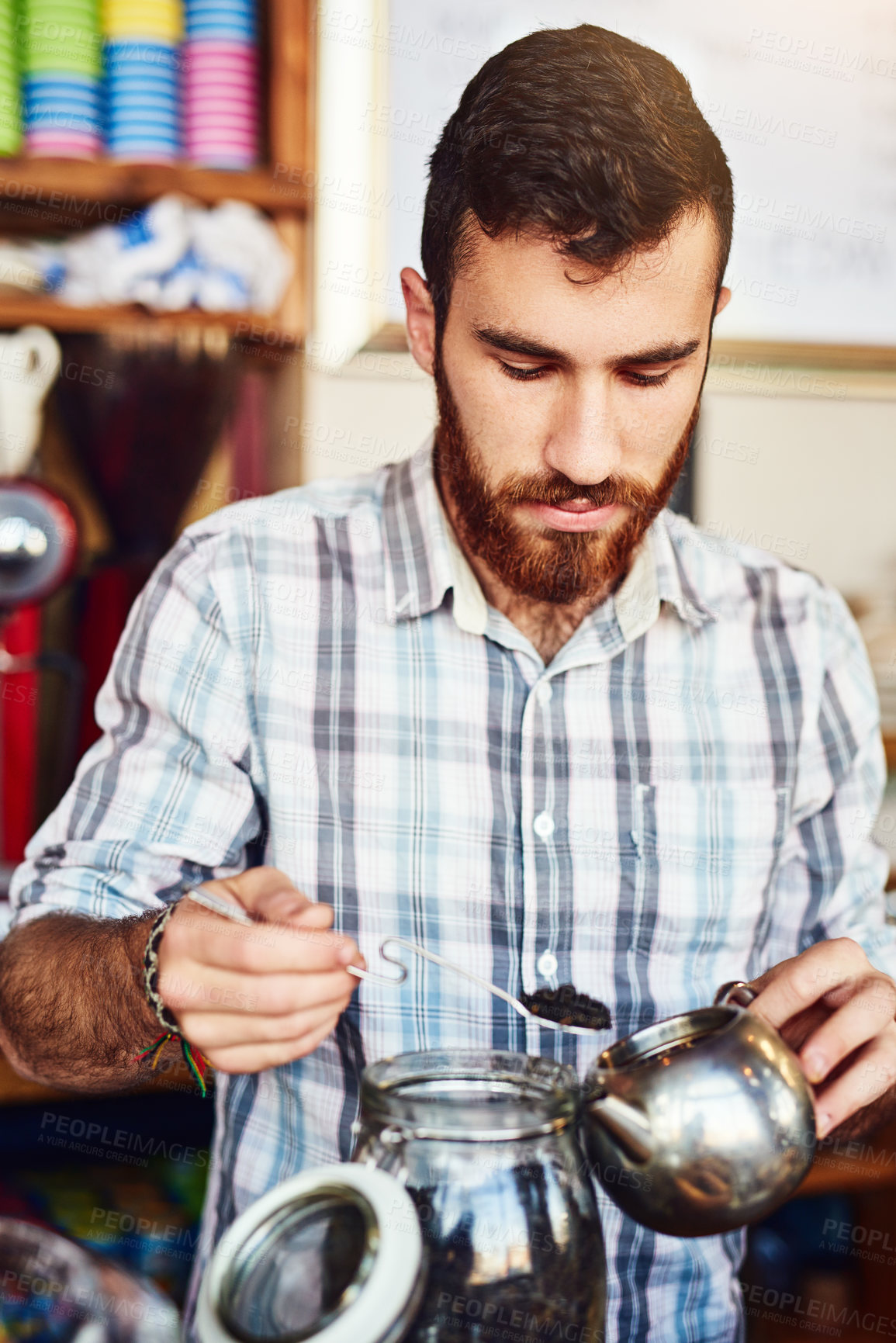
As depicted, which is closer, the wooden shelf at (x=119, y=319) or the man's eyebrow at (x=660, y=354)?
the man's eyebrow at (x=660, y=354)

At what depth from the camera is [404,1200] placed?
1.23 feet

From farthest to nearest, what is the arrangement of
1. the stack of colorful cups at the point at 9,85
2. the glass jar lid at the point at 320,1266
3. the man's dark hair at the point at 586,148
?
the stack of colorful cups at the point at 9,85
the man's dark hair at the point at 586,148
the glass jar lid at the point at 320,1266

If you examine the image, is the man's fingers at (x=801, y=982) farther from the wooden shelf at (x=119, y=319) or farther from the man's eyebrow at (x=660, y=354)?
the wooden shelf at (x=119, y=319)

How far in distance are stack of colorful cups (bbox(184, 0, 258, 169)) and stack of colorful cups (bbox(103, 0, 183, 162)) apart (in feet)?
0.06

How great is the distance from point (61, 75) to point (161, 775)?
83 centimetres

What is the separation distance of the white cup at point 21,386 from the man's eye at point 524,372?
70cm

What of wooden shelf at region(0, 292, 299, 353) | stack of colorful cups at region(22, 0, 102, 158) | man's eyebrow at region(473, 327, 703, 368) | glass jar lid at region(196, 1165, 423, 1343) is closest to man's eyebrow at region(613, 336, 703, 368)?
man's eyebrow at region(473, 327, 703, 368)

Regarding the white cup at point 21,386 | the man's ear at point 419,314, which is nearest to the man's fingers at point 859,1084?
the man's ear at point 419,314

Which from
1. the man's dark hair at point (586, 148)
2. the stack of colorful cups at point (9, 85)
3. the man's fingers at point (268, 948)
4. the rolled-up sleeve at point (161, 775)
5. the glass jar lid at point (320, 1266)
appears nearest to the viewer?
the glass jar lid at point (320, 1266)

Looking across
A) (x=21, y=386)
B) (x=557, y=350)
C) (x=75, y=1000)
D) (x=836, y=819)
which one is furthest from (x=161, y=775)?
(x=21, y=386)

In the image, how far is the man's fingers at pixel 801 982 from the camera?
1.85 ft

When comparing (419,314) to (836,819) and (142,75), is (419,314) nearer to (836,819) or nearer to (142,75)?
(836,819)

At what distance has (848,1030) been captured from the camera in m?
0.55

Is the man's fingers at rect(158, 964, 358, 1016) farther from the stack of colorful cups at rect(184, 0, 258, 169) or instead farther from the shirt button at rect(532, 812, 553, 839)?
the stack of colorful cups at rect(184, 0, 258, 169)
